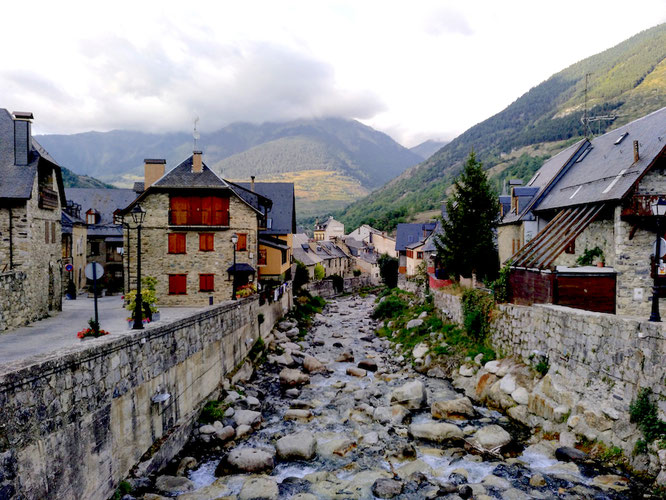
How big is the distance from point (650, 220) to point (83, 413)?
2107 centimetres

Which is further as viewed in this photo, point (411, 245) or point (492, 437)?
point (411, 245)

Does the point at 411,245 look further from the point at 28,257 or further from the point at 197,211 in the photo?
→ the point at 28,257

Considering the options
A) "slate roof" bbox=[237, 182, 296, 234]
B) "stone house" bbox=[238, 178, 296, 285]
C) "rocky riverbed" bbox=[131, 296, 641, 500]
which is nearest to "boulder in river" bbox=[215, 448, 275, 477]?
"rocky riverbed" bbox=[131, 296, 641, 500]

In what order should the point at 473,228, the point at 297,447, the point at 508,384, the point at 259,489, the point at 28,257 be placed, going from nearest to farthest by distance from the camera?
the point at 259,489 < the point at 297,447 < the point at 508,384 < the point at 28,257 < the point at 473,228

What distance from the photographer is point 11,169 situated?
18.8 meters

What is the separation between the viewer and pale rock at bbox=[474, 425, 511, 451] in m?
13.7

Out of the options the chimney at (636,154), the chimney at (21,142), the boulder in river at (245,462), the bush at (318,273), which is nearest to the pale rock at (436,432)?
the boulder in river at (245,462)

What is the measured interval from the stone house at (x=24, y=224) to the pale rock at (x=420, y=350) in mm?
Answer: 20051

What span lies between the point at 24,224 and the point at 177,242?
10029mm

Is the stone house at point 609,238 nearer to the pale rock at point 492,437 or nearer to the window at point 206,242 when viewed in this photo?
the pale rock at point 492,437

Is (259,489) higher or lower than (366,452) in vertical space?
higher

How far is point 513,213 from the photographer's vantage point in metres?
29.8

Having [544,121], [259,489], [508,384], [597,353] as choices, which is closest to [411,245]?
[508,384]

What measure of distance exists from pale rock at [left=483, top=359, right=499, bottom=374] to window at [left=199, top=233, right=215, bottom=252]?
59.6 feet
